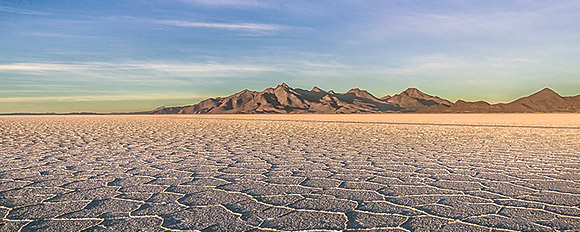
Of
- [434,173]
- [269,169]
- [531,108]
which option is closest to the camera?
[434,173]

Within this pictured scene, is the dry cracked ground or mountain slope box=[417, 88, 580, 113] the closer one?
the dry cracked ground

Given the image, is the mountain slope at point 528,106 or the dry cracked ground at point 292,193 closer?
the dry cracked ground at point 292,193

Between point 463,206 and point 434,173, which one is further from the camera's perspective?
point 434,173

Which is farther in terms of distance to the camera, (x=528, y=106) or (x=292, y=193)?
(x=528, y=106)

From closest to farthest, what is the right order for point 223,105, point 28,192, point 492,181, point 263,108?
point 28,192, point 492,181, point 263,108, point 223,105

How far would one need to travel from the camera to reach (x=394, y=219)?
2219 millimetres

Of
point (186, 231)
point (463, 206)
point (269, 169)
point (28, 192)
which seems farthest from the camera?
point (269, 169)

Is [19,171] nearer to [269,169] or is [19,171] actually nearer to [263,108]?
[269,169]

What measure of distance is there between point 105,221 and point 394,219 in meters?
1.42

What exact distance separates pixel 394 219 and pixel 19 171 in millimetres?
3309

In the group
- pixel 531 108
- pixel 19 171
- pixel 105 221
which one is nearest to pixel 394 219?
pixel 105 221

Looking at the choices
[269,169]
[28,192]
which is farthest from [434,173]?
[28,192]

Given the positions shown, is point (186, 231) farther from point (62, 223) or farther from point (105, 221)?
point (62, 223)

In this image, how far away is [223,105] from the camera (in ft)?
527
